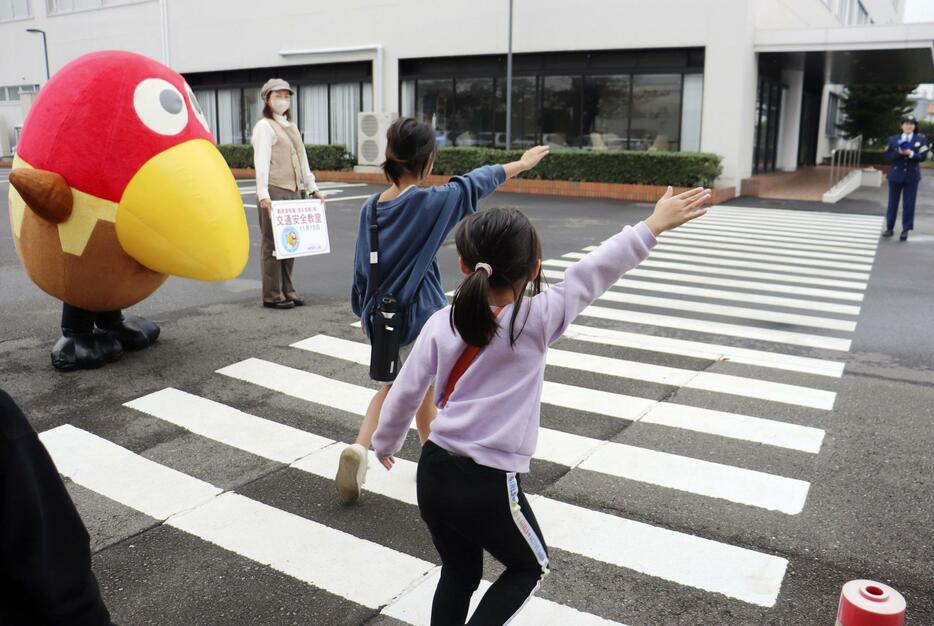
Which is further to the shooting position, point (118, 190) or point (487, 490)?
point (118, 190)

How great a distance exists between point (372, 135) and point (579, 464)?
70.3 feet

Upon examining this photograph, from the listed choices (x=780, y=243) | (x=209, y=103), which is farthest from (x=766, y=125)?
(x=209, y=103)

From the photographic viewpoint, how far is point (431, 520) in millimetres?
2512

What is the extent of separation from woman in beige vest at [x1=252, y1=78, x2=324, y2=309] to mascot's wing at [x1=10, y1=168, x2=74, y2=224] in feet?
7.47

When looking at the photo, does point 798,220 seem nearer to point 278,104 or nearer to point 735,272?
point 735,272

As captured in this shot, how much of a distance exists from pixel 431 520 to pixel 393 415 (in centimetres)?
36

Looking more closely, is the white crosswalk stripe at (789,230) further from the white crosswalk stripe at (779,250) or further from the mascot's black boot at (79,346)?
the mascot's black boot at (79,346)

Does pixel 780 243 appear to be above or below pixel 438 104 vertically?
below

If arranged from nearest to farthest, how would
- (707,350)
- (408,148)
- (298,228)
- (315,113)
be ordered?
(408,148), (707,350), (298,228), (315,113)

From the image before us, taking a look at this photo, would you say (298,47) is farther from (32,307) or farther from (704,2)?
(32,307)

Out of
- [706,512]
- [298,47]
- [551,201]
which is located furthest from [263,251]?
[298,47]

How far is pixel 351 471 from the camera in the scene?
404cm

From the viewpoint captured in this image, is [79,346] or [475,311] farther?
[79,346]

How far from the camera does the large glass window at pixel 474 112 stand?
2420 cm
